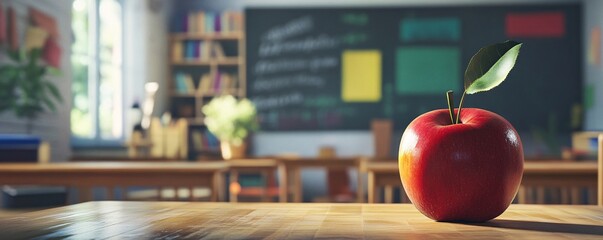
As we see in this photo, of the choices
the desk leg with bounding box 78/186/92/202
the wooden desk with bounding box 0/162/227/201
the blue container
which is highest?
the blue container

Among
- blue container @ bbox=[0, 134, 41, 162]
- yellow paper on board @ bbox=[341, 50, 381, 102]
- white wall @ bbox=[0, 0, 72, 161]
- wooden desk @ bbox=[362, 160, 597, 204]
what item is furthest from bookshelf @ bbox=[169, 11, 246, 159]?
wooden desk @ bbox=[362, 160, 597, 204]

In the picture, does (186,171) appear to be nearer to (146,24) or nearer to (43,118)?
(43,118)

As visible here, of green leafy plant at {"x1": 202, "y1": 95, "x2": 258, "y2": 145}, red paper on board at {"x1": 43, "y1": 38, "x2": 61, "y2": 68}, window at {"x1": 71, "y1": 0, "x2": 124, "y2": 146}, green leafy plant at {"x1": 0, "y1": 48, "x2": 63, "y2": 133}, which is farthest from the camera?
→ green leafy plant at {"x1": 202, "y1": 95, "x2": 258, "y2": 145}

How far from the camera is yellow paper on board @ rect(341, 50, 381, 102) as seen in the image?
26.8 ft

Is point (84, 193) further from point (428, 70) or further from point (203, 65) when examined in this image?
point (428, 70)

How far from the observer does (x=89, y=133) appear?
20.7ft

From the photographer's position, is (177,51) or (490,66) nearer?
(490,66)

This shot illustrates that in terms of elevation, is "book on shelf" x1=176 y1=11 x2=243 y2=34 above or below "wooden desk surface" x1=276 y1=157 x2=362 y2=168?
above

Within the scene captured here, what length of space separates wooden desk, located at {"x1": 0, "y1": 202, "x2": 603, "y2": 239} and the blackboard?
7.14m

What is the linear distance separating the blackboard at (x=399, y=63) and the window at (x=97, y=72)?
1.62 metres

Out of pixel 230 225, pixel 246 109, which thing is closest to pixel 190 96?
pixel 246 109

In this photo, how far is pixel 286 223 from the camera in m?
0.79

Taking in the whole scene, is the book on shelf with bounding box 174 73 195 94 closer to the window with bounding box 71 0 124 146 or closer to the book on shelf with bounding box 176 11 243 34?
the book on shelf with bounding box 176 11 243 34

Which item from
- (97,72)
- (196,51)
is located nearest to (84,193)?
(97,72)
